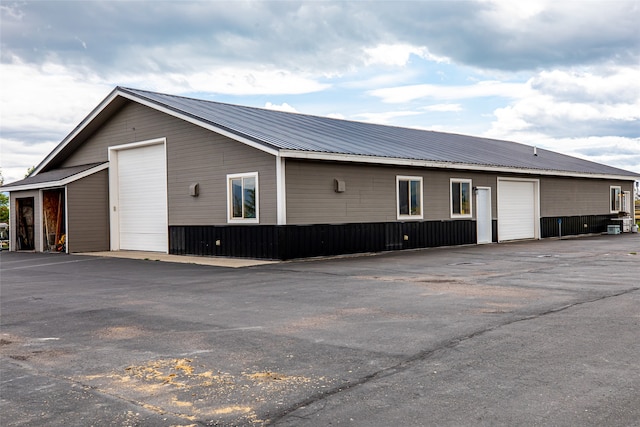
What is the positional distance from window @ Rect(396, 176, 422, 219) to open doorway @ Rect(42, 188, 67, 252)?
11642mm

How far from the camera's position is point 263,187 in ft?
52.4

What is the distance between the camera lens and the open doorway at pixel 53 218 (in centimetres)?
2176

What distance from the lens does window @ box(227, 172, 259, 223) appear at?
53.5 feet

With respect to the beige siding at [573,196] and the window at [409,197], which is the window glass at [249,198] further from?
the beige siding at [573,196]

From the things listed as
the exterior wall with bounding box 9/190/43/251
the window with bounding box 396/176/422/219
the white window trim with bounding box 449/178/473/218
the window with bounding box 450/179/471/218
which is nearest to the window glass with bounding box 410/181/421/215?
the window with bounding box 396/176/422/219

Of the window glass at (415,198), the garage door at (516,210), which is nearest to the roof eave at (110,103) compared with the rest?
the window glass at (415,198)

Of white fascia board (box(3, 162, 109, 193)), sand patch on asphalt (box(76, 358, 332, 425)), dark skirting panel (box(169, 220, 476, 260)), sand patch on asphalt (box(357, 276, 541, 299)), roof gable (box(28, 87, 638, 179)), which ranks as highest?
roof gable (box(28, 87, 638, 179))

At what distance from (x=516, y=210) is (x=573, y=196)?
4606 millimetres

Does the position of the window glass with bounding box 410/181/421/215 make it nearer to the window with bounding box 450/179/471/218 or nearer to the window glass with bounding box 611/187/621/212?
the window with bounding box 450/179/471/218

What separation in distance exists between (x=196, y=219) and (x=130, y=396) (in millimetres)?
13845

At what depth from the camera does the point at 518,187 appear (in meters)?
23.9

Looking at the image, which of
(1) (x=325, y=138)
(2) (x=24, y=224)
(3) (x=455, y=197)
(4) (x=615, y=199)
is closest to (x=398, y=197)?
(1) (x=325, y=138)

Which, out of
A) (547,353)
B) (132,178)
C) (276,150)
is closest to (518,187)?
(276,150)

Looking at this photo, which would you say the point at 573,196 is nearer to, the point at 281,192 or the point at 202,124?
the point at 281,192
